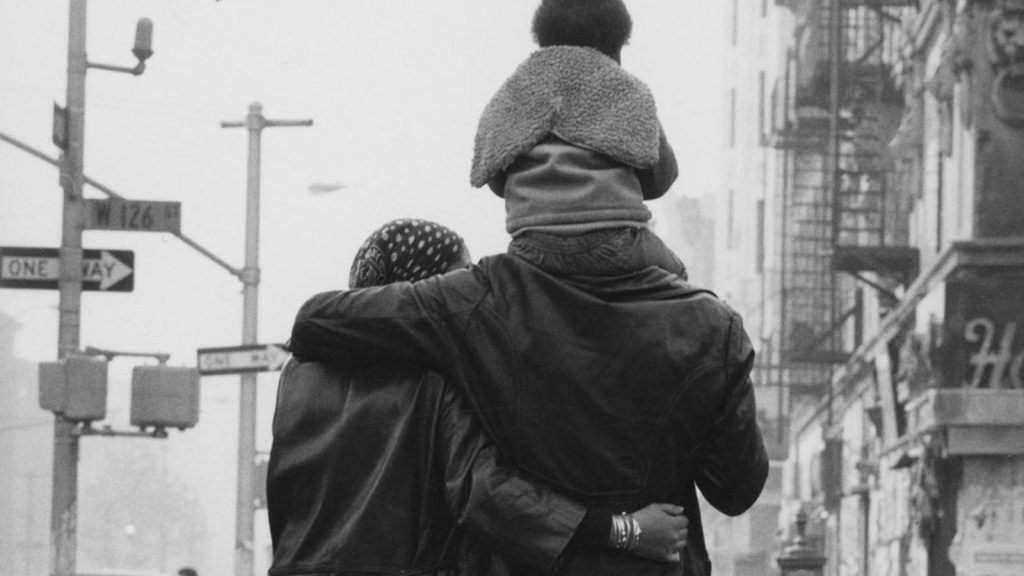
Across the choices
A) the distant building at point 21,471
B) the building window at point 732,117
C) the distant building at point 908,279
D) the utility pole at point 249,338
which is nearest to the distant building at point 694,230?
the building window at point 732,117

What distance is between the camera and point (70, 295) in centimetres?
1656

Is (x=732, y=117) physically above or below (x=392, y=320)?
above

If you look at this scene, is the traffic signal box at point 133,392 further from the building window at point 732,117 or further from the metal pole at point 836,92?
the building window at point 732,117

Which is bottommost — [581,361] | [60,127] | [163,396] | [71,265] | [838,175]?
[163,396]

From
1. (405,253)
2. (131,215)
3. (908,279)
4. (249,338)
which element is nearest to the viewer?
(405,253)

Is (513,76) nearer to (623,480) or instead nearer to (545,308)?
(545,308)

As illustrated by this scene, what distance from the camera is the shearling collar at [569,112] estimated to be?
4.02m

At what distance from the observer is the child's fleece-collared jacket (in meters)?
4.01

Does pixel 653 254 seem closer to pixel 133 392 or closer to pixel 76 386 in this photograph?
pixel 76 386

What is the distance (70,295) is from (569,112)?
511 inches

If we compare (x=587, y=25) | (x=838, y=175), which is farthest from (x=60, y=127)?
(x=838, y=175)

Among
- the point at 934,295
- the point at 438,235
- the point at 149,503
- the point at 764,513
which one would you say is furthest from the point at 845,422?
the point at 149,503

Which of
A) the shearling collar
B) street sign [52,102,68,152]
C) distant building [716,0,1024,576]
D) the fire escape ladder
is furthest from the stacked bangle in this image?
the fire escape ladder

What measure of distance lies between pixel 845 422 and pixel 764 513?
29611 mm
